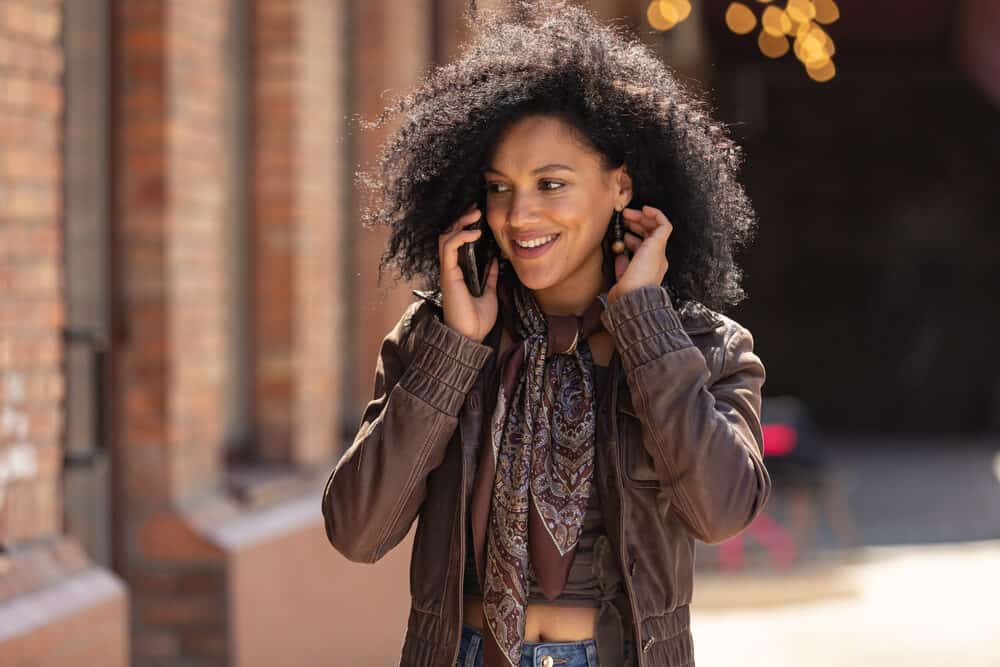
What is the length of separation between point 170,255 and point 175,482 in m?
0.81

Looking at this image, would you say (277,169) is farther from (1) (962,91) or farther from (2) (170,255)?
(1) (962,91)

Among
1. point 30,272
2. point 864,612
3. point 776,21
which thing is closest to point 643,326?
point 30,272

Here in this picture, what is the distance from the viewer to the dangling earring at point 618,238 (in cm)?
310

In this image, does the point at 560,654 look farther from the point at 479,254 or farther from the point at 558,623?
the point at 479,254

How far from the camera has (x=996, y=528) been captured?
11867mm

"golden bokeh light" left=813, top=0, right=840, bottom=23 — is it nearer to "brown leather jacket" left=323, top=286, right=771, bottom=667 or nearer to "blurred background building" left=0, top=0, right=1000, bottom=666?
"blurred background building" left=0, top=0, right=1000, bottom=666

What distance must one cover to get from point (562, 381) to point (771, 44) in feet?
45.6

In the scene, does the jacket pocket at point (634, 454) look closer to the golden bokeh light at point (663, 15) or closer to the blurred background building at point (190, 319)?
the blurred background building at point (190, 319)

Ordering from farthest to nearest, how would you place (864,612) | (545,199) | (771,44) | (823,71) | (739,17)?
(823,71) < (771,44) < (739,17) < (864,612) < (545,199)

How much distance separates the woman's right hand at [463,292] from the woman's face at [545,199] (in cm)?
5

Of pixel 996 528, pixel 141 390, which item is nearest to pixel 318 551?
pixel 141 390

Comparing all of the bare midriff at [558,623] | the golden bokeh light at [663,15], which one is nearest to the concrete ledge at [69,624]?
the bare midriff at [558,623]

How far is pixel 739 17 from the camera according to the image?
14539 mm

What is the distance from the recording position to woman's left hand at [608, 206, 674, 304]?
9.76 feet
